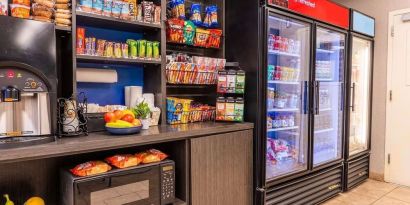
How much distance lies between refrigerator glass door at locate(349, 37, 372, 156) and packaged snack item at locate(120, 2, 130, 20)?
3.17 metres

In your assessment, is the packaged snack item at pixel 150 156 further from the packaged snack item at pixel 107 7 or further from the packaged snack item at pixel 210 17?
the packaged snack item at pixel 210 17

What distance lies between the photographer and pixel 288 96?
313 cm

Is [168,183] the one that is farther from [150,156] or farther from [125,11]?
[125,11]

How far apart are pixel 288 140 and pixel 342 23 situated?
1.53 meters

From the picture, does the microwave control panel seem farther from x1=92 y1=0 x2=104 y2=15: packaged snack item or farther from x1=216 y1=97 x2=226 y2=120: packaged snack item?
x1=92 y1=0 x2=104 y2=15: packaged snack item

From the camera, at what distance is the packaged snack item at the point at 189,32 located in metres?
2.52

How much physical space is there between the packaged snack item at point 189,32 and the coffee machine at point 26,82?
1.15m

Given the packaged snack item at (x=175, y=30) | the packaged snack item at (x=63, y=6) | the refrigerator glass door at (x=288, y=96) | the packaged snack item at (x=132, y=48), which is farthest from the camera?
the refrigerator glass door at (x=288, y=96)

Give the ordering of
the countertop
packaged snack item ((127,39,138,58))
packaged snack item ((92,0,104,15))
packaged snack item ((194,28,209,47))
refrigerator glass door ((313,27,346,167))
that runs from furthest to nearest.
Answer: refrigerator glass door ((313,27,346,167)) → packaged snack item ((194,28,209,47)) → packaged snack item ((127,39,138,58)) → packaged snack item ((92,0,104,15)) → the countertop

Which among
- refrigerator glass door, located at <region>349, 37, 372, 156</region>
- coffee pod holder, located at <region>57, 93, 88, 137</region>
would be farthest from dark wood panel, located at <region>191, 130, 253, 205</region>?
refrigerator glass door, located at <region>349, 37, 372, 156</region>

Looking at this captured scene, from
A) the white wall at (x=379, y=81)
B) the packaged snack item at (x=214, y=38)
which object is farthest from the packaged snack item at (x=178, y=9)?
the white wall at (x=379, y=81)

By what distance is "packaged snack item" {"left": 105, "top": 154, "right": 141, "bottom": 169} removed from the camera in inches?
70.3

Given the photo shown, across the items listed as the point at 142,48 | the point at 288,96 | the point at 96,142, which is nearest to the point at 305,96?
the point at 288,96

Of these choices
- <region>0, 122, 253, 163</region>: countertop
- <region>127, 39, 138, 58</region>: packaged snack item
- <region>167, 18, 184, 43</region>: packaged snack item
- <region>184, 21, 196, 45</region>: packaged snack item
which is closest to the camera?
<region>0, 122, 253, 163</region>: countertop
